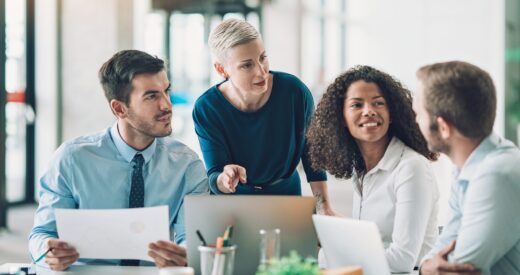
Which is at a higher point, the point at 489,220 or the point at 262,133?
the point at 262,133

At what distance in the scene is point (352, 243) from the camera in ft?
5.34

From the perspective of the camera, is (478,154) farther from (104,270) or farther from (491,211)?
(104,270)

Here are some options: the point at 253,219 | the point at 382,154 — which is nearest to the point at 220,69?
the point at 382,154

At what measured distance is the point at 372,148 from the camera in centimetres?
230

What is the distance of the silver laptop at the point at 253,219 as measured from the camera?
1728mm

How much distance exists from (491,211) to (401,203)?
499 mm

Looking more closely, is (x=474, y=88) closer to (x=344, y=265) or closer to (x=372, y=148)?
(x=344, y=265)

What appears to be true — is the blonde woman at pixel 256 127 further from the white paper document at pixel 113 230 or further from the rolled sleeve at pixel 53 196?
the white paper document at pixel 113 230

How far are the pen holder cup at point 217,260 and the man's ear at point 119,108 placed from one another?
2.60ft

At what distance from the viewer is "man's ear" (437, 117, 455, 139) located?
1.67 meters

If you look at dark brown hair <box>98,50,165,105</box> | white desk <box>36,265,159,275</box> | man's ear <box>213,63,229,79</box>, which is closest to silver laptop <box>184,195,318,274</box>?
white desk <box>36,265,159,275</box>

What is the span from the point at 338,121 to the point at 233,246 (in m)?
0.80

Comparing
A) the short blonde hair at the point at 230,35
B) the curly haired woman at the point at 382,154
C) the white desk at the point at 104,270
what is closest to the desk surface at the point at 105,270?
the white desk at the point at 104,270

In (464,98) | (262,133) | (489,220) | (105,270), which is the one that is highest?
(464,98)
